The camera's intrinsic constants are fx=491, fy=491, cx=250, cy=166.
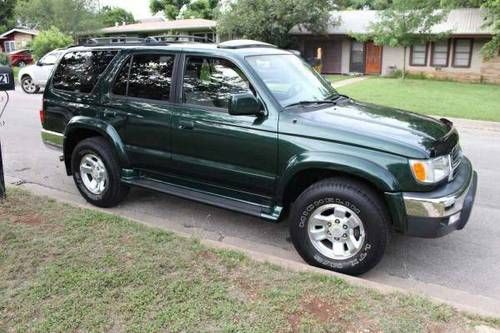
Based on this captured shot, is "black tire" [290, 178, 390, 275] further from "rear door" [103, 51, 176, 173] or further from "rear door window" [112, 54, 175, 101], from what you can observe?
"rear door window" [112, 54, 175, 101]

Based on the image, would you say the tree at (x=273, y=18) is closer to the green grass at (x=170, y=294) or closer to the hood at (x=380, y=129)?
the hood at (x=380, y=129)

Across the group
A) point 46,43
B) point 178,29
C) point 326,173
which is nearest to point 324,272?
point 326,173

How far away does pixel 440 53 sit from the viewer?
2683cm

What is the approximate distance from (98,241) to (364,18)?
1102 inches

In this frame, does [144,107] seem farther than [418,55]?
No

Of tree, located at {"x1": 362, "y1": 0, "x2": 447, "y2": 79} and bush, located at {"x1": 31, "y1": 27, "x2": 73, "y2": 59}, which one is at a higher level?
tree, located at {"x1": 362, "y1": 0, "x2": 447, "y2": 79}

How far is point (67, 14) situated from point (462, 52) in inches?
1182

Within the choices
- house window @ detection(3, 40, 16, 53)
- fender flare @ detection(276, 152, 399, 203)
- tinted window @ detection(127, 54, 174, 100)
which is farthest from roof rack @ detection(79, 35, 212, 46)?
house window @ detection(3, 40, 16, 53)

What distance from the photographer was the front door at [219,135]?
4.26m

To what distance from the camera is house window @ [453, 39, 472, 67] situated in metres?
26.1

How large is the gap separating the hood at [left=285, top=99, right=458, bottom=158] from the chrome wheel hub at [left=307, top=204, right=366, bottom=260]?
574 millimetres

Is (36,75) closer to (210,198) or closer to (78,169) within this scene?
(78,169)

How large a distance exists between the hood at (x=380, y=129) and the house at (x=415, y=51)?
74.5 feet

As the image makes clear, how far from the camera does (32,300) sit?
11.1 ft
